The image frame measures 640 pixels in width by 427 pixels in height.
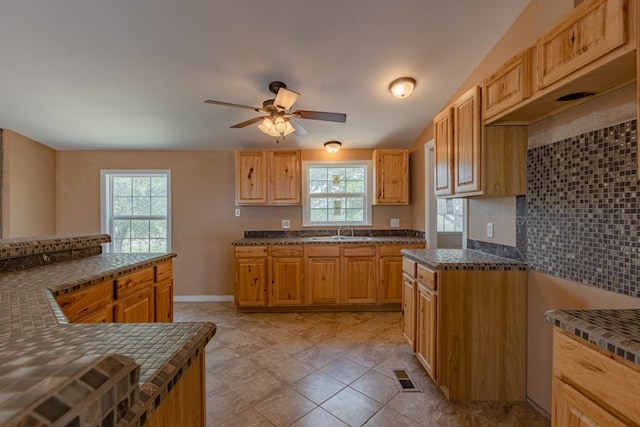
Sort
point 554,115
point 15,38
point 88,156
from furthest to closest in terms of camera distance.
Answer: point 88,156
point 15,38
point 554,115

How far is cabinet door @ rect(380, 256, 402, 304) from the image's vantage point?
A: 3570mm

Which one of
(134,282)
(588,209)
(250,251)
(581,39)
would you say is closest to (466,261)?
(588,209)

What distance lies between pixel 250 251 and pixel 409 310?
2.03 meters

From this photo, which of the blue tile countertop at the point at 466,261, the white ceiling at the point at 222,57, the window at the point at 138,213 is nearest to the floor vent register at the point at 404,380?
the blue tile countertop at the point at 466,261

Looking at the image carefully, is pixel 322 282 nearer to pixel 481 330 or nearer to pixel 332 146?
pixel 332 146

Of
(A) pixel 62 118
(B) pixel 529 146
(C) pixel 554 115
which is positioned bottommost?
(B) pixel 529 146

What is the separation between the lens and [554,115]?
1.74 meters

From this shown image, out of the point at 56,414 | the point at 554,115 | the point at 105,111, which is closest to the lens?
the point at 56,414

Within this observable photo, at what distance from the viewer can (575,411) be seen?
1.00 metres

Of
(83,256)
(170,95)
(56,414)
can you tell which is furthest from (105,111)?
(56,414)

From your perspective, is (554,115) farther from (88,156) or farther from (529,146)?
(88,156)

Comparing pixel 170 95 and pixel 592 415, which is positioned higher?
pixel 170 95

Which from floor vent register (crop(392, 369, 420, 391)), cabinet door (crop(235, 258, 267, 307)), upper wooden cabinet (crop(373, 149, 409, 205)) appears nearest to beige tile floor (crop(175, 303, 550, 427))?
floor vent register (crop(392, 369, 420, 391))

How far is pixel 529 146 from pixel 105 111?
13.1 feet
